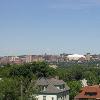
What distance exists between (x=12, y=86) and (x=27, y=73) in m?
34.7

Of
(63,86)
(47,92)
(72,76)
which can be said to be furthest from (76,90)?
(72,76)

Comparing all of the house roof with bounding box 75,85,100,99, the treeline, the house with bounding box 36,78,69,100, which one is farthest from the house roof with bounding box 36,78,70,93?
the house roof with bounding box 75,85,100,99

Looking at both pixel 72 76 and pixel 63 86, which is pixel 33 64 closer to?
pixel 63 86

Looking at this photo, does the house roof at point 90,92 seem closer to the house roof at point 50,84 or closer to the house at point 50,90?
the house at point 50,90

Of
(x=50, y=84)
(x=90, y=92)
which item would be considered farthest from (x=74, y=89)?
(x=50, y=84)

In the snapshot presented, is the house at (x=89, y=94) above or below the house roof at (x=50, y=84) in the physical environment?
below

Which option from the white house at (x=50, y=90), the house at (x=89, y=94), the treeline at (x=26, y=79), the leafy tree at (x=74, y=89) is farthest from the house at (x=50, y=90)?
the leafy tree at (x=74, y=89)

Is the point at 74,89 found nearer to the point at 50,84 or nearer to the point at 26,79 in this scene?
the point at 50,84

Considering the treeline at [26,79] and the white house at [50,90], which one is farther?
the white house at [50,90]

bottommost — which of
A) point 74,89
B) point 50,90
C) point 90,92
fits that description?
point 74,89

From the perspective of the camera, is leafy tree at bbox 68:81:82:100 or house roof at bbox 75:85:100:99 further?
leafy tree at bbox 68:81:82:100

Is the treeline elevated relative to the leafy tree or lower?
elevated

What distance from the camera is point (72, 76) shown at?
392 ft

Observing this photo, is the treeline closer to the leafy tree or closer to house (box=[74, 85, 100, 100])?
the leafy tree
